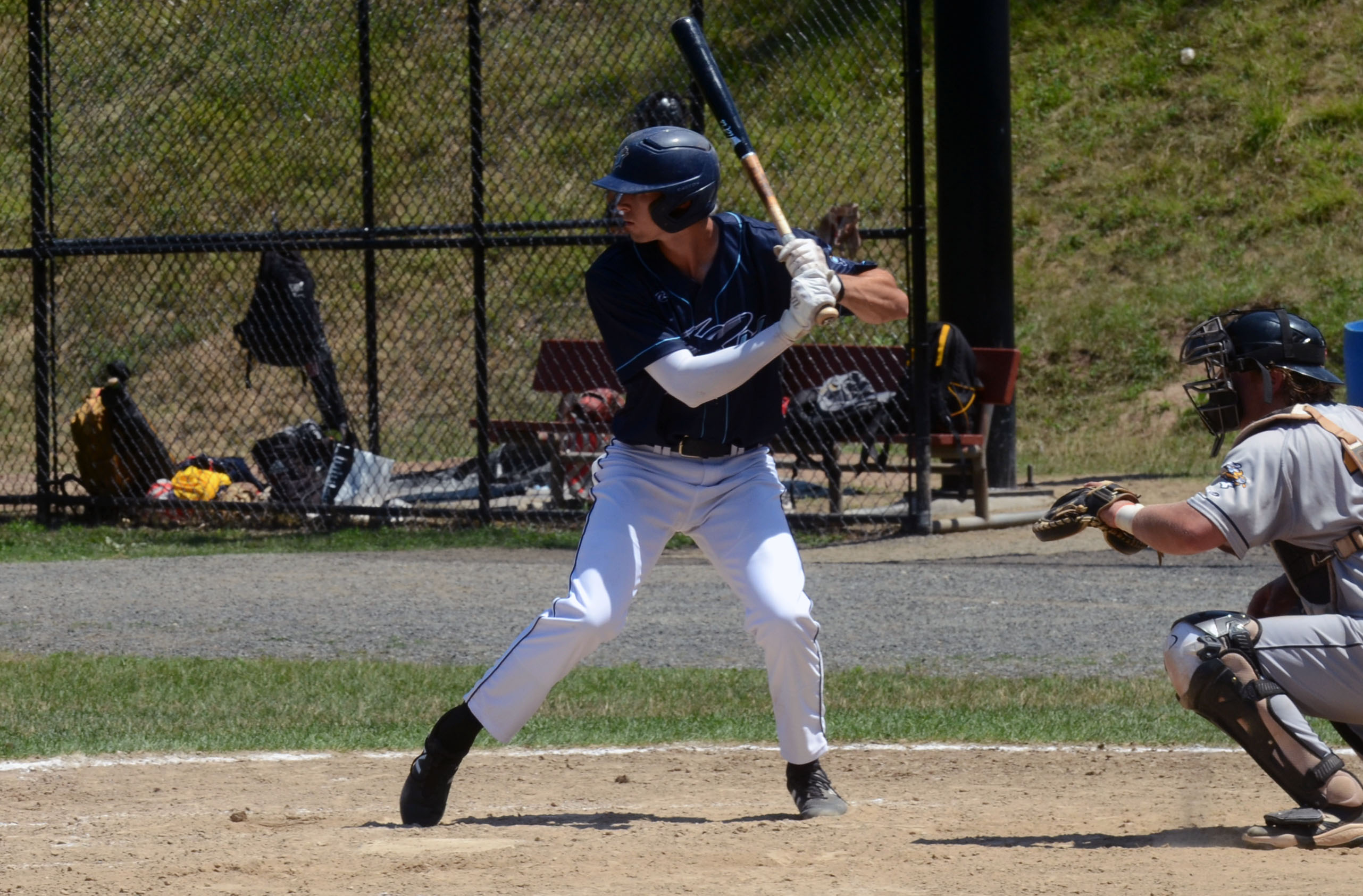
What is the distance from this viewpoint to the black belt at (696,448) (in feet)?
13.5

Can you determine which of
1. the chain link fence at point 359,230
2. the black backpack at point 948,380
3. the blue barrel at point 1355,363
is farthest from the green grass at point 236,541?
the blue barrel at point 1355,363

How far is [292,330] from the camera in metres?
11.7

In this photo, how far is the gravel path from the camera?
6941 mm

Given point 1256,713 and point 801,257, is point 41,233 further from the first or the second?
point 1256,713

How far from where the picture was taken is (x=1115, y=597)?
7969 mm

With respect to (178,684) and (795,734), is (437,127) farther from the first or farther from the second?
(795,734)

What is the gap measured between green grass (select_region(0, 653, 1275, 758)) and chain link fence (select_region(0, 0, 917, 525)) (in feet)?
13.5

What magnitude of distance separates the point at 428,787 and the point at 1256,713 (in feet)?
6.90

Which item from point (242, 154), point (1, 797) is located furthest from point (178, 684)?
point (242, 154)

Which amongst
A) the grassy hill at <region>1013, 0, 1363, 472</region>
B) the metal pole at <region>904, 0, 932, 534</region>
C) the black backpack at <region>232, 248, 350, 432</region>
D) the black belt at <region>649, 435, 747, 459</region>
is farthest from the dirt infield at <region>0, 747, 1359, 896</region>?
the grassy hill at <region>1013, 0, 1363, 472</region>

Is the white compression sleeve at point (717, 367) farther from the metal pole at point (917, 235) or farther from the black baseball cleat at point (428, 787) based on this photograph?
the metal pole at point (917, 235)

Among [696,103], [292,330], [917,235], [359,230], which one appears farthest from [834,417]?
[292,330]

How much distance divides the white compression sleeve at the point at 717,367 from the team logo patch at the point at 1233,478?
1089 mm

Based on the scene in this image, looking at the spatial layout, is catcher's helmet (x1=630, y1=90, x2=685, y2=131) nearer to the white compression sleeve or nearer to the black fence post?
the black fence post
